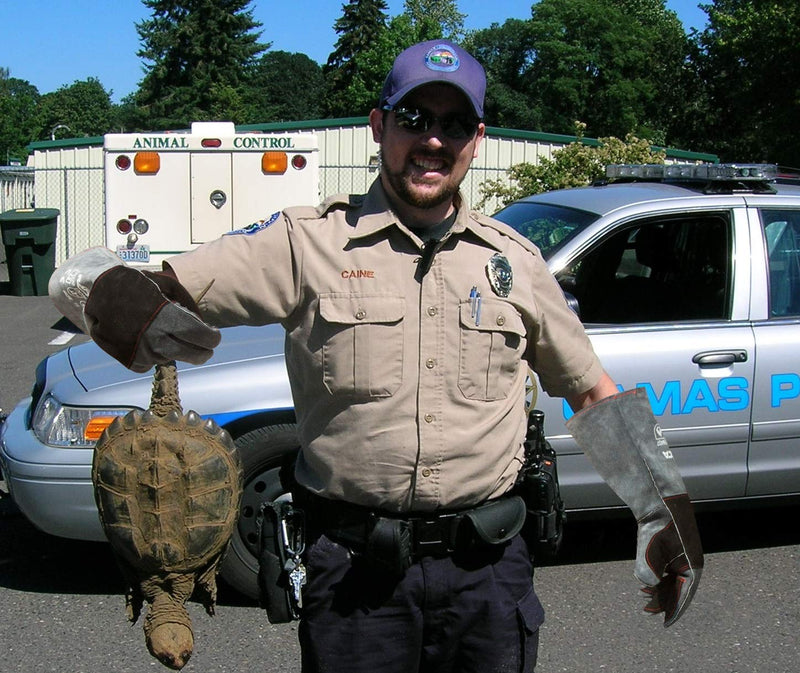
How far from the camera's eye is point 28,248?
558 inches

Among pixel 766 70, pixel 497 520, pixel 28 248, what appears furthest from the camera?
pixel 766 70

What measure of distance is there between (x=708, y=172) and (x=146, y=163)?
698cm

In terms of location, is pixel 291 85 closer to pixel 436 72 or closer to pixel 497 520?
pixel 436 72

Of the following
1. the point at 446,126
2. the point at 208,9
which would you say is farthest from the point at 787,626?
the point at 208,9

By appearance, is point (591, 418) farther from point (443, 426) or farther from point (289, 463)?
point (289, 463)

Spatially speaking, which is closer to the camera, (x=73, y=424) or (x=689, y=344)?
(x=73, y=424)

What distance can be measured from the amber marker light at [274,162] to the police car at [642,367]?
602 centimetres

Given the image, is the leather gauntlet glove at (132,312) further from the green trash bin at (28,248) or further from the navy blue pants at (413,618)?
the green trash bin at (28,248)

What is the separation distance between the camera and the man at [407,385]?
2.19 meters

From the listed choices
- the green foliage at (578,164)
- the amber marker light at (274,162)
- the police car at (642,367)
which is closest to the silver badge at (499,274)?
the police car at (642,367)

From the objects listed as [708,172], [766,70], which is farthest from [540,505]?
[766,70]

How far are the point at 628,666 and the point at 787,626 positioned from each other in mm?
821

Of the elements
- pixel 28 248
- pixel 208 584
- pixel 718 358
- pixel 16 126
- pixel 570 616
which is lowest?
pixel 570 616

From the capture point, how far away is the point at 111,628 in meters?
4.14
